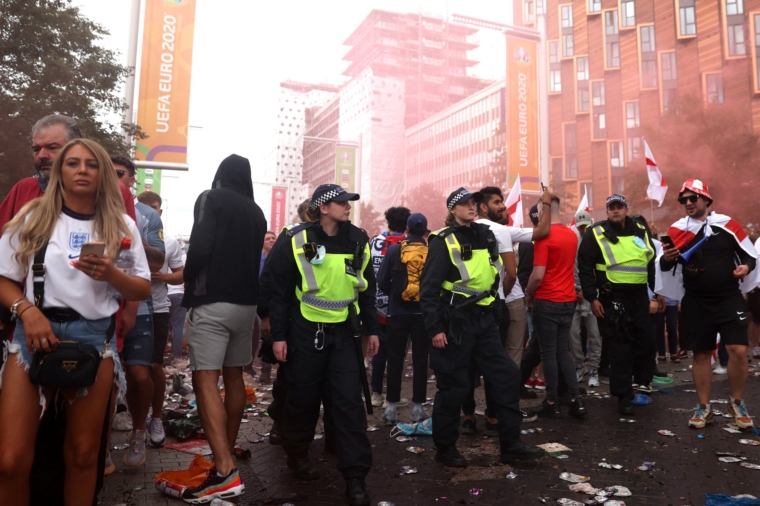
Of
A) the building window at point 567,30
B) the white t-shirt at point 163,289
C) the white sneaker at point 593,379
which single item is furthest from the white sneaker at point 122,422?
the building window at point 567,30

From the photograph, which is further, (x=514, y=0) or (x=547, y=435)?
(x=514, y=0)

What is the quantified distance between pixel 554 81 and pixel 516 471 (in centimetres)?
5822

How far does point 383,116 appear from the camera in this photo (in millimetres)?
97125

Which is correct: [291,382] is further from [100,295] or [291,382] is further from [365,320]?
[100,295]

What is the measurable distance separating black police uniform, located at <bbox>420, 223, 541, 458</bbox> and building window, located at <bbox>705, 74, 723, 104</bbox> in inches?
1623

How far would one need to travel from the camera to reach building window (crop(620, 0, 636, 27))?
47875mm

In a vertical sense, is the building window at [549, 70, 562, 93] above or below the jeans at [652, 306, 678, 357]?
above

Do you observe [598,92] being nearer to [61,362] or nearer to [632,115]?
[632,115]

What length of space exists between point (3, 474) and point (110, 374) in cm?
56

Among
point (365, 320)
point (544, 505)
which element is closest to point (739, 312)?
point (544, 505)

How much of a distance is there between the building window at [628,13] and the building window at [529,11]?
19051mm

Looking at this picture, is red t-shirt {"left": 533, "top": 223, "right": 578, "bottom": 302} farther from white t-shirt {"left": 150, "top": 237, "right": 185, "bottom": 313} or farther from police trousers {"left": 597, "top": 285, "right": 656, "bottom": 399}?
white t-shirt {"left": 150, "top": 237, "right": 185, "bottom": 313}

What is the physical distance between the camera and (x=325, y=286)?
14.0ft

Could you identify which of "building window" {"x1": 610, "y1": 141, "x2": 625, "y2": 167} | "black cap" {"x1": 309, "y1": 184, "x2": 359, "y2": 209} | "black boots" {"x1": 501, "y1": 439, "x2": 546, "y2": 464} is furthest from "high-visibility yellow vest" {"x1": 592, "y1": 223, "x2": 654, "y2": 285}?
"building window" {"x1": 610, "y1": 141, "x2": 625, "y2": 167}
